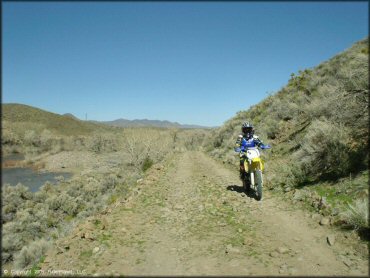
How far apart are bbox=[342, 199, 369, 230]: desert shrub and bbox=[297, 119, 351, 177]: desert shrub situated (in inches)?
106

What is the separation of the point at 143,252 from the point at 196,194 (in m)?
4.96

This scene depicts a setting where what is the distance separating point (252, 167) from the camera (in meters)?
8.70

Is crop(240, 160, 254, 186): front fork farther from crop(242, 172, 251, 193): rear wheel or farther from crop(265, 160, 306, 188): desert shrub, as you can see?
crop(265, 160, 306, 188): desert shrub

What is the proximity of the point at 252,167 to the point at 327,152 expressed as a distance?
274 cm

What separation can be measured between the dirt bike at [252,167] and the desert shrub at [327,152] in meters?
2.18

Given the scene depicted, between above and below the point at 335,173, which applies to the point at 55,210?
below

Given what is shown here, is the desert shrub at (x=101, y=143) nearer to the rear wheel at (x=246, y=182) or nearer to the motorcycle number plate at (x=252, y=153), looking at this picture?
the rear wheel at (x=246, y=182)

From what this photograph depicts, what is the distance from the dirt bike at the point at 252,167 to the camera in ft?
27.9

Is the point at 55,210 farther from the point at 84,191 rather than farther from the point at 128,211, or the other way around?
the point at 128,211

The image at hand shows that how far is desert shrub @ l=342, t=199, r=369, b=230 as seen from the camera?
5.30 metres

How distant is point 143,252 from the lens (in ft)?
17.6

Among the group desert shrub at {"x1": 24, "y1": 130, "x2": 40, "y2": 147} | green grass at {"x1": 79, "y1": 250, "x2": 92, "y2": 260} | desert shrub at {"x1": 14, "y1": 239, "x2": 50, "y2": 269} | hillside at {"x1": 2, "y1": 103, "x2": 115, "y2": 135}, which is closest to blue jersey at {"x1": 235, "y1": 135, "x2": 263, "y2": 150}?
green grass at {"x1": 79, "y1": 250, "x2": 92, "y2": 260}

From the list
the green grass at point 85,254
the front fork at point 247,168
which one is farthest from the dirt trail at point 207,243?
the front fork at point 247,168

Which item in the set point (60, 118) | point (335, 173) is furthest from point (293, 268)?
point (60, 118)
